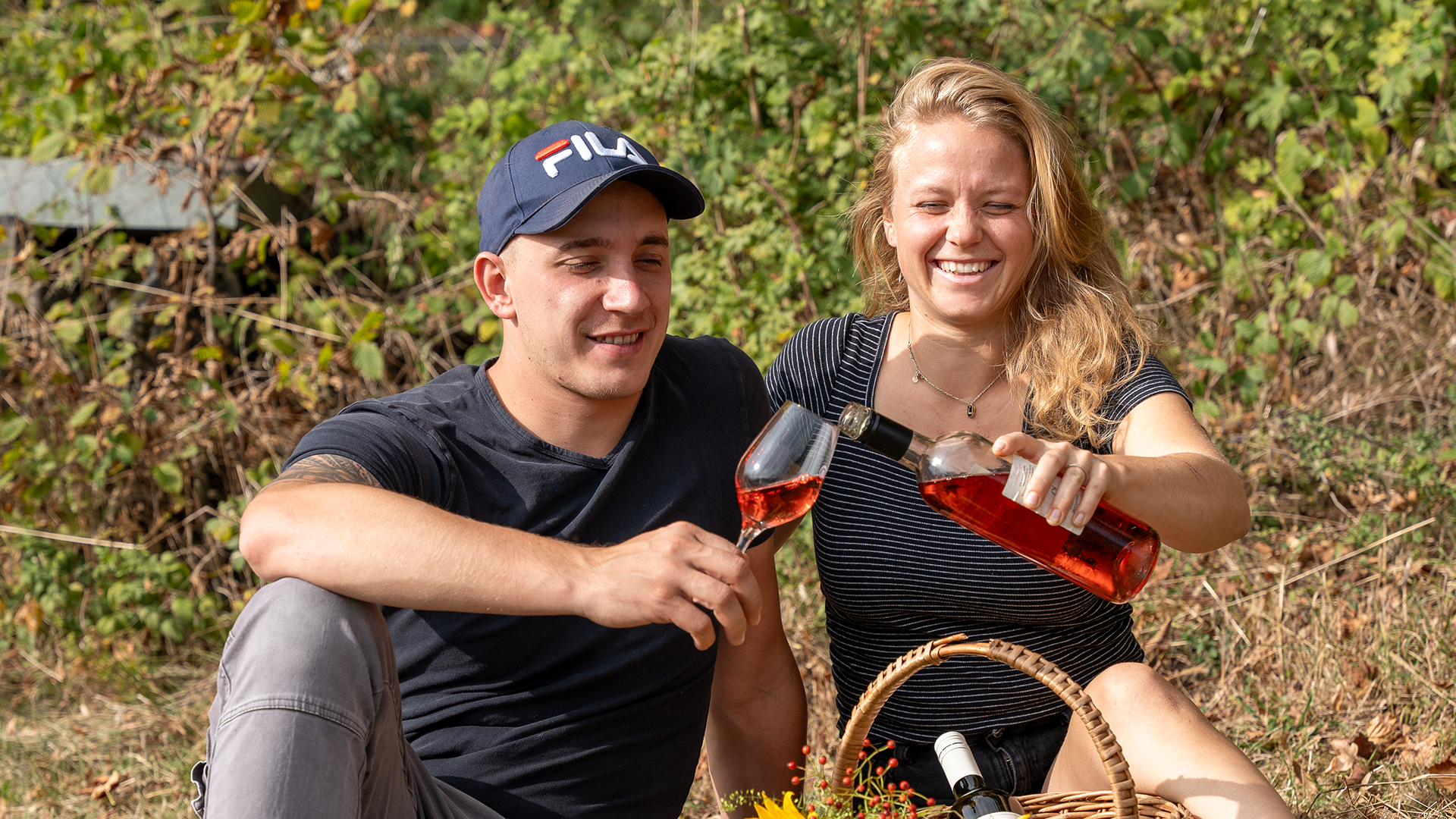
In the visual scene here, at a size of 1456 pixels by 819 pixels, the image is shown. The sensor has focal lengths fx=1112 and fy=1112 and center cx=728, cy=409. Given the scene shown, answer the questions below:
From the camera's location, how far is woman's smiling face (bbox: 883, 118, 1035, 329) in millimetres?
2189

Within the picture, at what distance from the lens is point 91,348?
432cm

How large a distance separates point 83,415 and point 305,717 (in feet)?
10.4

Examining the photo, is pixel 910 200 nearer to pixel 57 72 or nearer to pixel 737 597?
pixel 737 597

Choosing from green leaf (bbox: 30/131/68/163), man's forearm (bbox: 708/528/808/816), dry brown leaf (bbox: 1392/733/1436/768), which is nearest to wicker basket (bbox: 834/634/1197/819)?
man's forearm (bbox: 708/528/808/816)

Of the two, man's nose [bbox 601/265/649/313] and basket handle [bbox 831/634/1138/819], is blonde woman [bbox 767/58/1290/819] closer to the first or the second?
basket handle [bbox 831/634/1138/819]

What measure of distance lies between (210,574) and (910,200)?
322 centimetres

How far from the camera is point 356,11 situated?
4.03 m

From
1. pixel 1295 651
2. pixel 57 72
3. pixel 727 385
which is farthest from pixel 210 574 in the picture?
pixel 1295 651

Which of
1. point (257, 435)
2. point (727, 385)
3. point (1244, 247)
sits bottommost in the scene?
point (257, 435)

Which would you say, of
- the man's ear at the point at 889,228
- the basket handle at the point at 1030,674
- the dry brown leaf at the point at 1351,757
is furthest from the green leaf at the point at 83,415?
the dry brown leaf at the point at 1351,757

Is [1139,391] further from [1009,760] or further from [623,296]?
[623,296]

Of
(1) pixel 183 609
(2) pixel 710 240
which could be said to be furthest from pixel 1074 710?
(1) pixel 183 609

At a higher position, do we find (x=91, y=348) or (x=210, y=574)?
(x=91, y=348)

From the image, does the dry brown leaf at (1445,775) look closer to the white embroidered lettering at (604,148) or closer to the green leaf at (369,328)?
the white embroidered lettering at (604,148)
